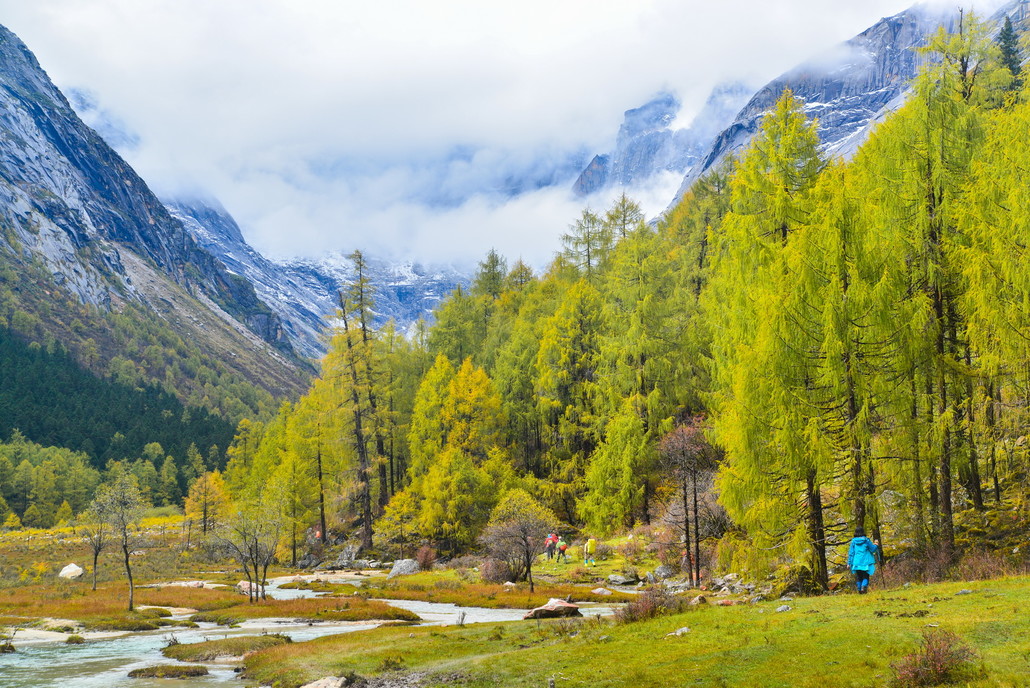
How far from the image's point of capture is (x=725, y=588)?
23.3 m

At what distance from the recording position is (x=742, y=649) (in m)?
10.0

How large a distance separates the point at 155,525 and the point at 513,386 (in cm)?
8661

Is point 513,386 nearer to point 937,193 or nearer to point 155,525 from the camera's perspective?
point 937,193

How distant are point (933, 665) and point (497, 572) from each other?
95.3 feet

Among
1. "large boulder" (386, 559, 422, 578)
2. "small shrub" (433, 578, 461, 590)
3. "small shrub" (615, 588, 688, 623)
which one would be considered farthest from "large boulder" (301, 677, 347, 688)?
"large boulder" (386, 559, 422, 578)

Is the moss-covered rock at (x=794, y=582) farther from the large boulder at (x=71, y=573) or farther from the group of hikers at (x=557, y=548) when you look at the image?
the large boulder at (x=71, y=573)

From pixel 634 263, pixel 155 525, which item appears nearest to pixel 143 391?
pixel 155 525

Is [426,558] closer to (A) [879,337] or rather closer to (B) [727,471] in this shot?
(B) [727,471]

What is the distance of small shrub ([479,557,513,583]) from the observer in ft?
112

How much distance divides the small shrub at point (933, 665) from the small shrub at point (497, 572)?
27.9 metres

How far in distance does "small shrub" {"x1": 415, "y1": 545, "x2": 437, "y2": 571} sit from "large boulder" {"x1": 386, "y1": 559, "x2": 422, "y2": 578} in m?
0.42

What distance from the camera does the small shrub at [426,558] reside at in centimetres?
4241

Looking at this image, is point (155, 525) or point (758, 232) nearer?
point (758, 232)

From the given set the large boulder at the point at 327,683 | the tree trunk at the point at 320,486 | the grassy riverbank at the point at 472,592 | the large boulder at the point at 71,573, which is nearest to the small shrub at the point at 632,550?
the grassy riverbank at the point at 472,592
